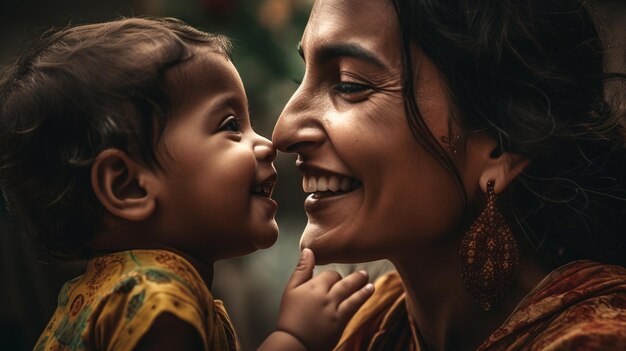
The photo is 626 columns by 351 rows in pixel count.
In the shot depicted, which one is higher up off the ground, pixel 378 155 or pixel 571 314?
pixel 378 155

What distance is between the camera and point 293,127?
183 cm

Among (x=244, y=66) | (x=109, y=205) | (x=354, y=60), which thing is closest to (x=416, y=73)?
(x=354, y=60)

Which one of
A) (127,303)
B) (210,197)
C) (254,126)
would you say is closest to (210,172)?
(210,197)

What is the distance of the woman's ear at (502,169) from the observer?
177 centimetres

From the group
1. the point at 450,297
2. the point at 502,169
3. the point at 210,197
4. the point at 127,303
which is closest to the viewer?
the point at 127,303

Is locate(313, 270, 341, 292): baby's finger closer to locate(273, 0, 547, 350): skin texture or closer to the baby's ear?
locate(273, 0, 547, 350): skin texture

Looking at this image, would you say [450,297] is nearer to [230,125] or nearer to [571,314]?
[571,314]

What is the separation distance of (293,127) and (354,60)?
0.69 ft

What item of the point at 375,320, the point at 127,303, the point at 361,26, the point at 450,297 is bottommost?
the point at 375,320

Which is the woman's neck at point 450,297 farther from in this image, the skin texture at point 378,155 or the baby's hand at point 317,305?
the baby's hand at point 317,305

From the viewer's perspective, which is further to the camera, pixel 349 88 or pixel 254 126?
pixel 254 126

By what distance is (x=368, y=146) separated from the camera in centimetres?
175

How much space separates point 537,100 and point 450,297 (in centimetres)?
53

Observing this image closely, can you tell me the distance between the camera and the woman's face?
5.77ft
